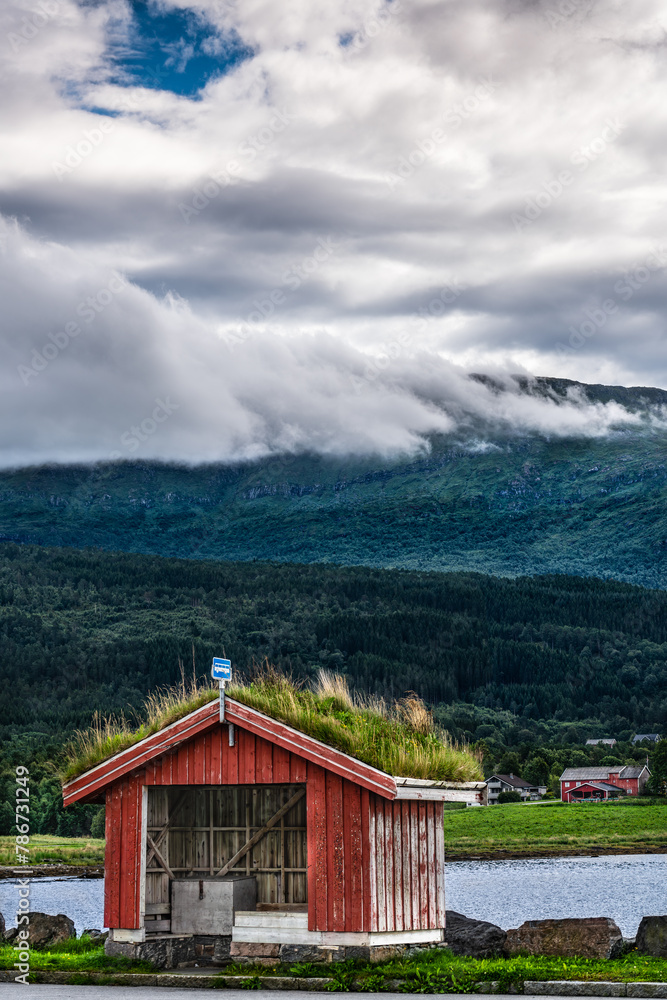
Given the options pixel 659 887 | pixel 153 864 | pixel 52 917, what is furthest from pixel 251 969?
pixel 659 887

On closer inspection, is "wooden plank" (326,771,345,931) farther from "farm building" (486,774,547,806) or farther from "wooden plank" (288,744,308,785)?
"farm building" (486,774,547,806)

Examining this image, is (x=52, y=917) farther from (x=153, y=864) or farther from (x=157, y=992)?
(x=157, y=992)

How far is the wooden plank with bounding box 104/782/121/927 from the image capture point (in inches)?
920

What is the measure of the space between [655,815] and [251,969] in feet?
356

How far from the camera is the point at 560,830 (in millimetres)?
121188

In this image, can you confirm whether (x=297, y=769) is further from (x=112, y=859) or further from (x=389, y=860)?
(x=112, y=859)

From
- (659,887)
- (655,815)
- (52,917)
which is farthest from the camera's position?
(655,815)

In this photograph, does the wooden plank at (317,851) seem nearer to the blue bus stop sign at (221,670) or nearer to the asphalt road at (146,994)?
the asphalt road at (146,994)

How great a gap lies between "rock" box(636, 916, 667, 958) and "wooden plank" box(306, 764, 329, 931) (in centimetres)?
602

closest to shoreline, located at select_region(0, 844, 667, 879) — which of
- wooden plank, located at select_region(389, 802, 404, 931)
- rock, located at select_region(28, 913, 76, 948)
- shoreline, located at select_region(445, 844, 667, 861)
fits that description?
shoreline, located at select_region(445, 844, 667, 861)

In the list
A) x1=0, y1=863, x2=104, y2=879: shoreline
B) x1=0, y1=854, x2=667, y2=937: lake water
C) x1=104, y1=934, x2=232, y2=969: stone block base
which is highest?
x1=104, y1=934, x2=232, y2=969: stone block base

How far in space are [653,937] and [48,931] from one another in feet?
43.9

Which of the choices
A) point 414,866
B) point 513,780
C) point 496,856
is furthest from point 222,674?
point 513,780

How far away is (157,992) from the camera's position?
2105cm
